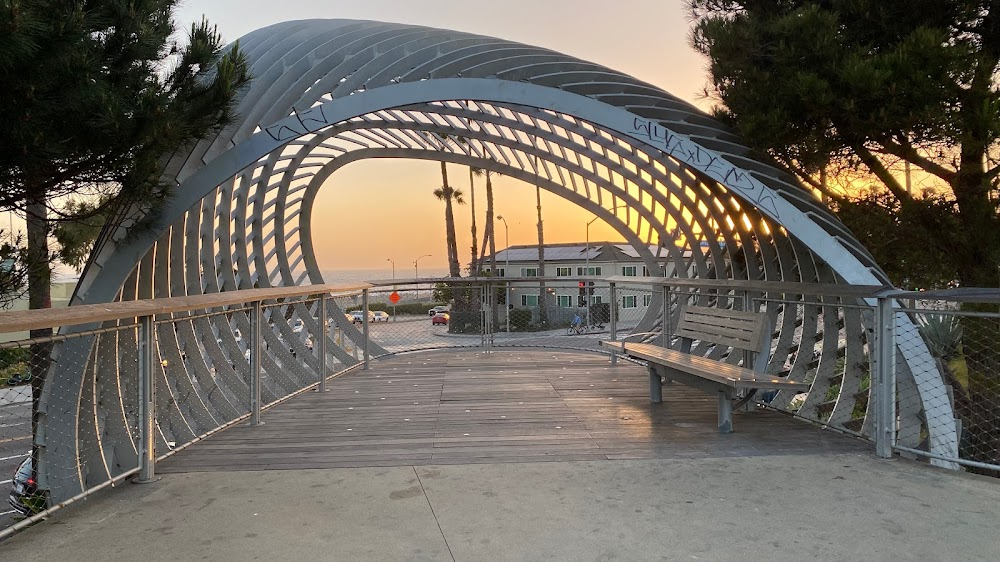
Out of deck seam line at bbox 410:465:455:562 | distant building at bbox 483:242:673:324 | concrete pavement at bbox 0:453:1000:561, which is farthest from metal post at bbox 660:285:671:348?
distant building at bbox 483:242:673:324

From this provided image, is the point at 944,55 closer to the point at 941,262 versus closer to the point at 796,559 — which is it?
the point at 941,262

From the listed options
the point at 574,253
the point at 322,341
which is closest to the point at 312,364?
the point at 322,341

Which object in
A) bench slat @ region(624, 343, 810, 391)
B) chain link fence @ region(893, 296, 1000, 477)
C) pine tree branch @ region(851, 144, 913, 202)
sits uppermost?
pine tree branch @ region(851, 144, 913, 202)

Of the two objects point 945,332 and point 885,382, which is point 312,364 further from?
point 945,332

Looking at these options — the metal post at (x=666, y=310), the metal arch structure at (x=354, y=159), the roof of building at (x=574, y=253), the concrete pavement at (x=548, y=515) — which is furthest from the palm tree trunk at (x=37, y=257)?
the roof of building at (x=574, y=253)

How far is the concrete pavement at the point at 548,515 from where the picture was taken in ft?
9.99

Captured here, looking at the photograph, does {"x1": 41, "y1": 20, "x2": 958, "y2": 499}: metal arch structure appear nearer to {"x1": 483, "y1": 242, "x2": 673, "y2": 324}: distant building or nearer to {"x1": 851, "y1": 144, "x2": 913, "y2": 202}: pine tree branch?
{"x1": 851, "y1": 144, "x2": 913, "y2": 202}: pine tree branch

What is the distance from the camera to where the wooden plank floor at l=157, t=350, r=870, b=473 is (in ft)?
15.4

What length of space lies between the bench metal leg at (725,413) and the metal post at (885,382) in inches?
43.3

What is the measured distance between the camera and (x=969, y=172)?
758cm

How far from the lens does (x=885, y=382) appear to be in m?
4.43

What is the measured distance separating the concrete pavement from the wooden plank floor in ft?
1.08

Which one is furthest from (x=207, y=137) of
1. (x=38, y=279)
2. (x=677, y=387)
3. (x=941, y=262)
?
(x=941, y=262)

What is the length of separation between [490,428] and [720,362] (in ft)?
A: 7.58
